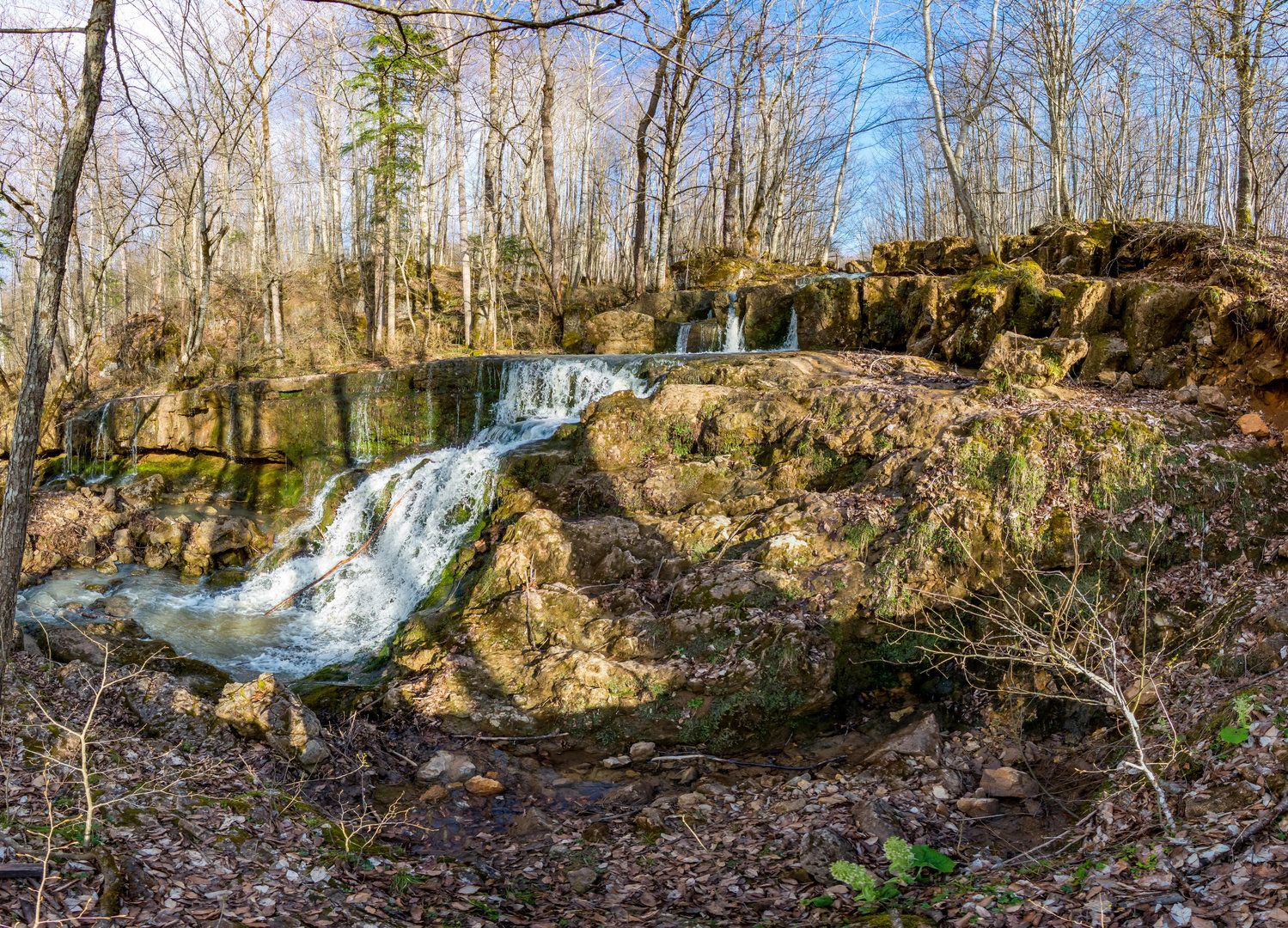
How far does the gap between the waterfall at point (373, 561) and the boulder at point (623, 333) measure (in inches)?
143

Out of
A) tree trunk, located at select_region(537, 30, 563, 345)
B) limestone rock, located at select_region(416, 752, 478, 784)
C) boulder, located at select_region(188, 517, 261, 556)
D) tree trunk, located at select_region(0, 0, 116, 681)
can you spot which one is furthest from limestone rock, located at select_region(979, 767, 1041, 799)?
tree trunk, located at select_region(537, 30, 563, 345)

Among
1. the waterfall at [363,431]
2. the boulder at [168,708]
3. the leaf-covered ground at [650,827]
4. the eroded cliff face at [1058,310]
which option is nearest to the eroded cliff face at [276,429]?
the waterfall at [363,431]

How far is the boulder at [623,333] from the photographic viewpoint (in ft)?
52.6

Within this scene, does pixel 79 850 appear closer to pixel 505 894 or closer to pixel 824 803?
pixel 505 894

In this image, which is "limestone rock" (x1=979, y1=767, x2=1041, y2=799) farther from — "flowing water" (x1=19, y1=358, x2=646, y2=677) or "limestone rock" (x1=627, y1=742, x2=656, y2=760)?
"flowing water" (x1=19, y1=358, x2=646, y2=677)

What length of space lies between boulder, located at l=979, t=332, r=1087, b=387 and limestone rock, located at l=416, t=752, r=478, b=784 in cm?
738

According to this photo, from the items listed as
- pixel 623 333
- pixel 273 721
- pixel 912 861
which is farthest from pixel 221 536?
pixel 912 861

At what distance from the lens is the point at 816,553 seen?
7.15 meters

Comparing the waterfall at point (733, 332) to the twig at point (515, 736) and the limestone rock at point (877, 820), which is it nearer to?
the twig at point (515, 736)

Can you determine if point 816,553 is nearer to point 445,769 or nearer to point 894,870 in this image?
point 894,870

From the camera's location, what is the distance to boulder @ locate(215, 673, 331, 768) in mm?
5508

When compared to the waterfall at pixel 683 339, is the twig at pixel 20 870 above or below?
below

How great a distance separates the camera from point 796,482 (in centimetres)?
832

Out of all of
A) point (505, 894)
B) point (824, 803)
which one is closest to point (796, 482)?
point (824, 803)
